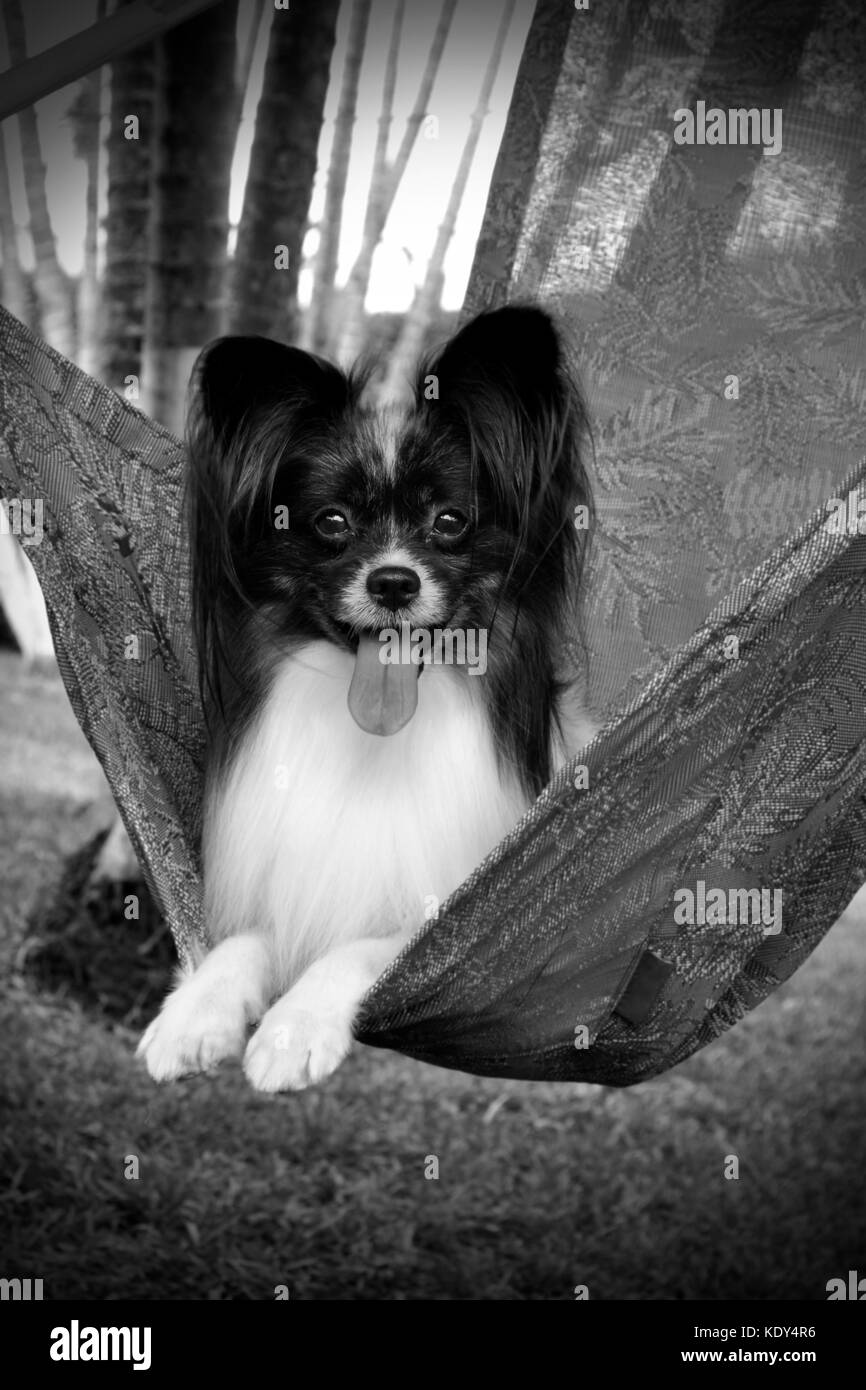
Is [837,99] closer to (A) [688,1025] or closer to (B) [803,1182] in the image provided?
(A) [688,1025]

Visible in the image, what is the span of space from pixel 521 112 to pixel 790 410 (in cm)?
90

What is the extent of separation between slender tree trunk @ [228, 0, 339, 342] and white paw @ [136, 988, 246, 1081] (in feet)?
9.26

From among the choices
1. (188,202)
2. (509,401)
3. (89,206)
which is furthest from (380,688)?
(89,206)

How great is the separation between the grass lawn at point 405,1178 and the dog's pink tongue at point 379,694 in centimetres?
251

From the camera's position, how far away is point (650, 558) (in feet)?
10.4

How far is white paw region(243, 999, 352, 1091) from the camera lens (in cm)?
213

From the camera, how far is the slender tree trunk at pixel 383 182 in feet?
15.5

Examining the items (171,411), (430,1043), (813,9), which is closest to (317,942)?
(430,1043)

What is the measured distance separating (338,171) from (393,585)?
3039mm

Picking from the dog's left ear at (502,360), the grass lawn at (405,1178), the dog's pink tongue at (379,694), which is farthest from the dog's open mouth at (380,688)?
the grass lawn at (405,1178)

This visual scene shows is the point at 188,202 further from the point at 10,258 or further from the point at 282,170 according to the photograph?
the point at 10,258

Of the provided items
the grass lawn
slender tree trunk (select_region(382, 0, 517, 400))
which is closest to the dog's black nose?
slender tree trunk (select_region(382, 0, 517, 400))

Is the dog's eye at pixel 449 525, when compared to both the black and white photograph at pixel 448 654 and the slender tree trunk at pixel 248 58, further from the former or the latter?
the slender tree trunk at pixel 248 58

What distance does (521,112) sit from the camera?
10.7 ft
